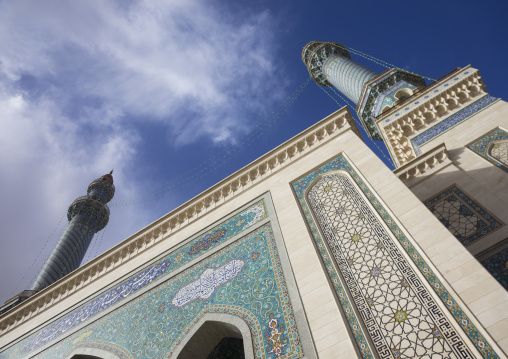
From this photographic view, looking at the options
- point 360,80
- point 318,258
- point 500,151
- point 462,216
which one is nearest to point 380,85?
point 360,80

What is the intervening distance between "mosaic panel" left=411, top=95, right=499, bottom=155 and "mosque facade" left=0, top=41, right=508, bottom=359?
0.09ft

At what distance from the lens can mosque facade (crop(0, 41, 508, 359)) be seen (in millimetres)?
2193

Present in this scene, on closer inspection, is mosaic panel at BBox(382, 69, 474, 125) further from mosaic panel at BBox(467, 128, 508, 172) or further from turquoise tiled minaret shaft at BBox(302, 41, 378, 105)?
turquoise tiled minaret shaft at BBox(302, 41, 378, 105)

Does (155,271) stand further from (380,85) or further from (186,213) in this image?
(380,85)

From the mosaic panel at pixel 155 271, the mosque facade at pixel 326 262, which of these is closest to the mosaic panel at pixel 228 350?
the mosque facade at pixel 326 262

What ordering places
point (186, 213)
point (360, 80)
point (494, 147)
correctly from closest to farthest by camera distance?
point (494, 147), point (186, 213), point (360, 80)

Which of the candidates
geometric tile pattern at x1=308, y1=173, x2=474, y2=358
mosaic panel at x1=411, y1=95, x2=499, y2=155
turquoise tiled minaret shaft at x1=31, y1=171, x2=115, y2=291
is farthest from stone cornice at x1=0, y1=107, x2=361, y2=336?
turquoise tiled minaret shaft at x1=31, y1=171, x2=115, y2=291

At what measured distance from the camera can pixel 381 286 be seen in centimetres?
245

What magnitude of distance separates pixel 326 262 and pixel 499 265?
1.56 m

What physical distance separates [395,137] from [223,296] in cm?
385

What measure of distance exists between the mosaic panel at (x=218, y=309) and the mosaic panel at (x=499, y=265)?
1827 millimetres

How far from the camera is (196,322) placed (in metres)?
3.16

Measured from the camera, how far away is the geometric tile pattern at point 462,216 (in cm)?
332

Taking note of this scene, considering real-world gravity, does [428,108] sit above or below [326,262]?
above
